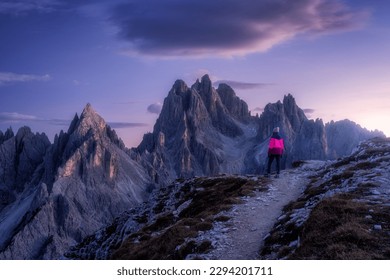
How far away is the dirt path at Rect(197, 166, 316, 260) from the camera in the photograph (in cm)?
1579

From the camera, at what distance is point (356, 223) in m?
12.3

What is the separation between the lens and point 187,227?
20.8 meters

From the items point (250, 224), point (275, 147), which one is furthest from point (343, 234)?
point (275, 147)

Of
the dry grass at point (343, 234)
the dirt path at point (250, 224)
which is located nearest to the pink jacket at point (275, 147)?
the dirt path at point (250, 224)

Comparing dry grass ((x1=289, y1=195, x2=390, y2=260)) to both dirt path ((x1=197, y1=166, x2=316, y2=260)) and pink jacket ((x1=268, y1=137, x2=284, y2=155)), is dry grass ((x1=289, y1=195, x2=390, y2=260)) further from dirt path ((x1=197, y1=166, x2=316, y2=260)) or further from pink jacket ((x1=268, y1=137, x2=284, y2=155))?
pink jacket ((x1=268, y1=137, x2=284, y2=155))

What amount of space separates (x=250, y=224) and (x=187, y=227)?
3873mm

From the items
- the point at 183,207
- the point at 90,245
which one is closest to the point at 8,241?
the point at 90,245

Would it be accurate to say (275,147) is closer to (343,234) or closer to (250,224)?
(250,224)

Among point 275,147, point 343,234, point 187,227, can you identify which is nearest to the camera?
point 343,234

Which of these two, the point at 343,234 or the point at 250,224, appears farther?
the point at 250,224

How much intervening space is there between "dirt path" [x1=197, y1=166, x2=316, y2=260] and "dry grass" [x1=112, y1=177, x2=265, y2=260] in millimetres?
792

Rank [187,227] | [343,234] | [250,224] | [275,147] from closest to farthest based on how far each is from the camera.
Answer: [343,234] → [250,224] → [187,227] → [275,147]
